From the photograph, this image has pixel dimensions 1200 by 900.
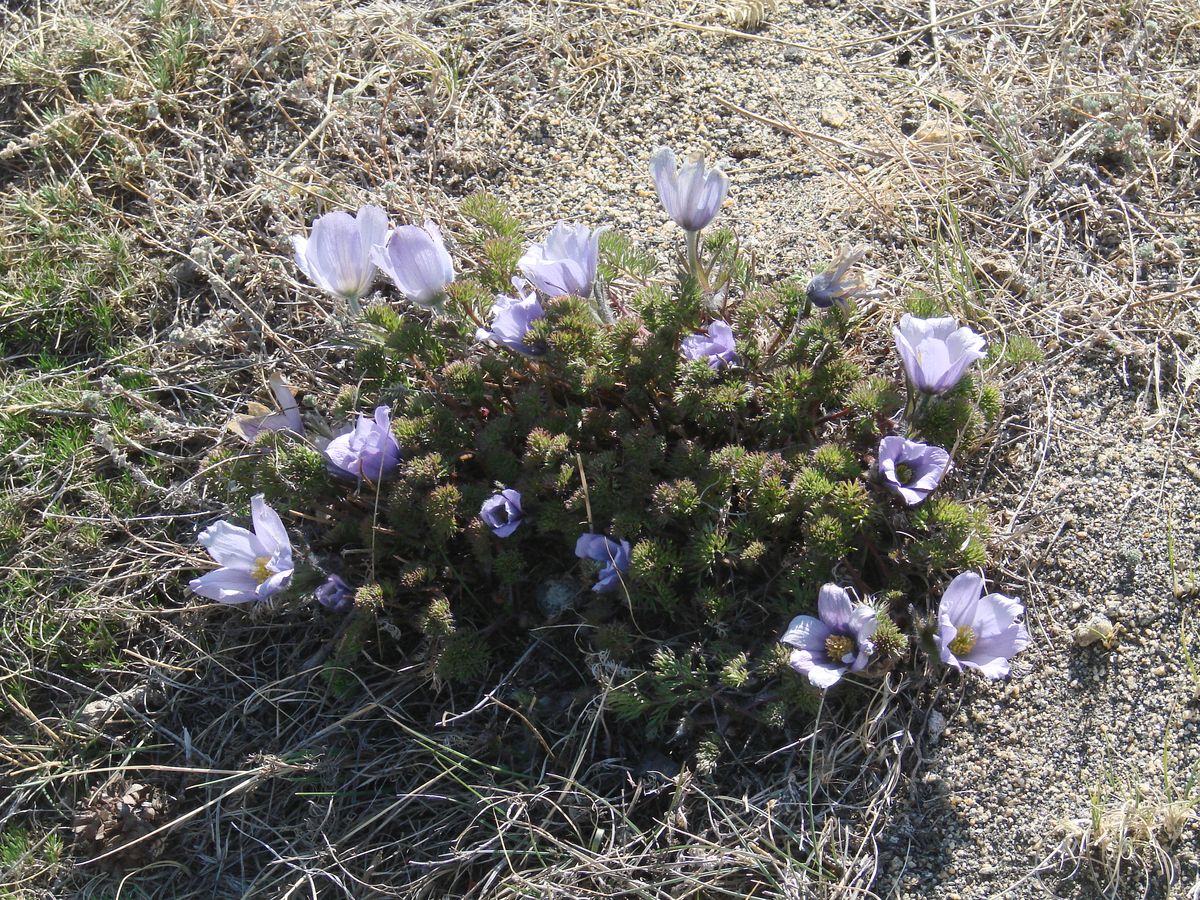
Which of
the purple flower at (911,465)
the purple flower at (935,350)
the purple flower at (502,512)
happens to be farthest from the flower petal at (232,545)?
the purple flower at (935,350)

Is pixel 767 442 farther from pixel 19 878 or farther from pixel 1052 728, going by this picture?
pixel 19 878

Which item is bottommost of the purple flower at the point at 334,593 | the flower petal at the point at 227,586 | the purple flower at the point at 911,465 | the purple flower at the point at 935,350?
the purple flower at the point at 334,593

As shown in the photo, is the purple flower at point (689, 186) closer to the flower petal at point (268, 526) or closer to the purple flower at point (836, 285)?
the purple flower at point (836, 285)

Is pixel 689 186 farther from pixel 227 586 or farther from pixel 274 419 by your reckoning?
pixel 227 586

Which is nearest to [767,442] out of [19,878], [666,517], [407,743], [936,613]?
[666,517]

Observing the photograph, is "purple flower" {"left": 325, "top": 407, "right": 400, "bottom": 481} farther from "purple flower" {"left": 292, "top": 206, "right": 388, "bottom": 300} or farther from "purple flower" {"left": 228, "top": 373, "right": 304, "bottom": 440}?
"purple flower" {"left": 292, "top": 206, "right": 388, "bottom": 300}

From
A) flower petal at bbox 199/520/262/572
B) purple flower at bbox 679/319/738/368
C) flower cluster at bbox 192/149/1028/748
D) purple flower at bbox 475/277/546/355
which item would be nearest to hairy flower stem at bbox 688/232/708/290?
flower cluster at bbox 192/149/1028/748
